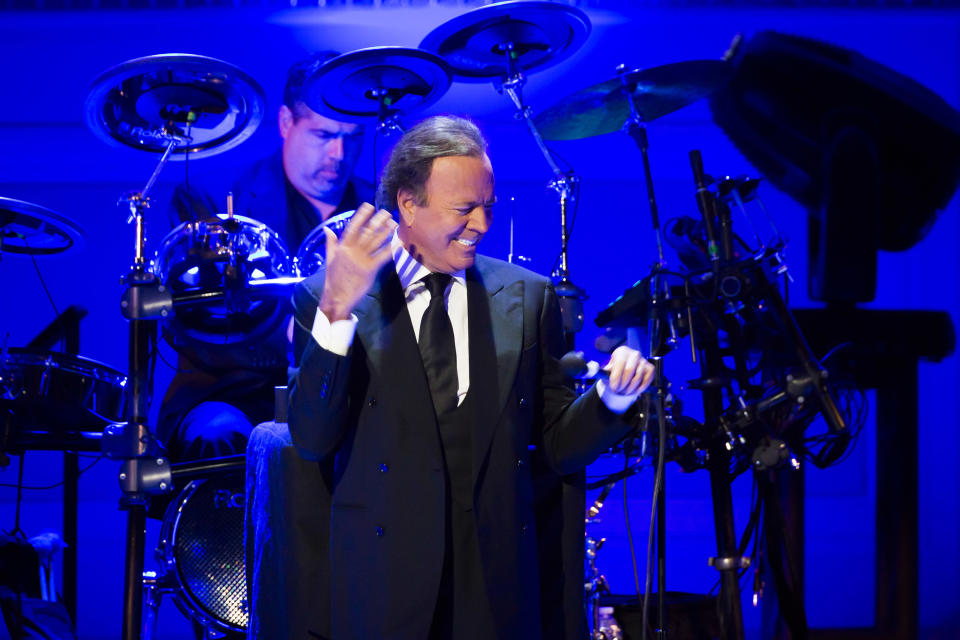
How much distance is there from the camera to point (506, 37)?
3.37 metres

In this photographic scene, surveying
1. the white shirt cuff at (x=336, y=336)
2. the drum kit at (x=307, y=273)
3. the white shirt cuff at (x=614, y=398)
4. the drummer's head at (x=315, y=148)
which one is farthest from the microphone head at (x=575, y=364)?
the drummer's head at (x=315, y=148)

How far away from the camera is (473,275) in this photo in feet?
7.25

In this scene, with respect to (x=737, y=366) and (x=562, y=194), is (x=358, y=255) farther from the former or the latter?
(x=737, y=366)

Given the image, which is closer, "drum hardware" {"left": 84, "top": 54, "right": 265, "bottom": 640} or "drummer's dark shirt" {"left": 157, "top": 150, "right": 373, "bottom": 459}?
"drum hardware" {"left": 84, "top": 54, "right": 265, "bottom": 640}

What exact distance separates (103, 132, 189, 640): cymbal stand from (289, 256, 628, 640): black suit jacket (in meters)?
1.06

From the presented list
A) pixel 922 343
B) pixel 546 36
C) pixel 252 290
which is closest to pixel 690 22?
pixel 546 36

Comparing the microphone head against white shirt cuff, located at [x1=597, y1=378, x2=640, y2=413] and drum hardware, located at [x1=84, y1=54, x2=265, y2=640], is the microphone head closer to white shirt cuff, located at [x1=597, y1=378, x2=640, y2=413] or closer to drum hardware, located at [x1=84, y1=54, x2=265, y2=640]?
white shirt cuff, located at [x1=597, y1=378, x2=640, y2=413]

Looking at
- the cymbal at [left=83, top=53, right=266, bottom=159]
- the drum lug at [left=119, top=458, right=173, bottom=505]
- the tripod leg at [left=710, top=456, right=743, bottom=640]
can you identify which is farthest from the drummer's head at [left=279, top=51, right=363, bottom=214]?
the tripod leg at [left=710, top=456, right=743, bottom=640]

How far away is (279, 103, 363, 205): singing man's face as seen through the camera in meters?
4.49

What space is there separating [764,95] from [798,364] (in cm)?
226

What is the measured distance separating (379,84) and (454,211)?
1456 millimetres

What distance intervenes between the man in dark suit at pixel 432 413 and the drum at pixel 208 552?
128 cm

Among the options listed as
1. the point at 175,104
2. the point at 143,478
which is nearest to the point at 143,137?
the point at 175,104

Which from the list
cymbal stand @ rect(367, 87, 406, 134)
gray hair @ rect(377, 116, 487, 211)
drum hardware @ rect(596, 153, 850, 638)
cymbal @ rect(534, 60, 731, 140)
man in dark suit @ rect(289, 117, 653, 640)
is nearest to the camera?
man in dark suit @ rect(289, 117, 653, 640)
